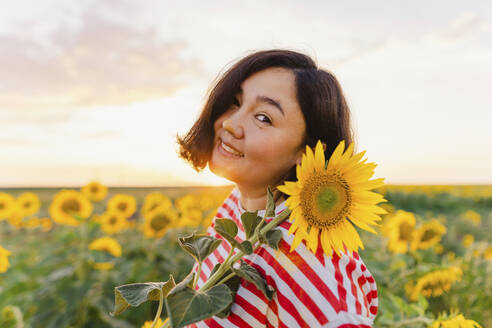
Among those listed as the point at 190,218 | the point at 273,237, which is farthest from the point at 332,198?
the point at 190,218

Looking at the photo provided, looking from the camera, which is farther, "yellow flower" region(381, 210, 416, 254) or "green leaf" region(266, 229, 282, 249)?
"yellow flower" region(381, 210, 416, 254)

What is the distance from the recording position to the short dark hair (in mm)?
1228

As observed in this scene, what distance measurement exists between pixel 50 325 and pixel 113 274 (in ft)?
1.51

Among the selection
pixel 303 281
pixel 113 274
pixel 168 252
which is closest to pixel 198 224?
pixel 168 252

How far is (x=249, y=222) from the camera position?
864mm

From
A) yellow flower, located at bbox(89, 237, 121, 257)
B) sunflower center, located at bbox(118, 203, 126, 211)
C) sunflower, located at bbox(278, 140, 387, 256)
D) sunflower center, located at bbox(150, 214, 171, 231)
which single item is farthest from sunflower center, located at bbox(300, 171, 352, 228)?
sunflower center, located at bbox(118, 203, 126, 211)

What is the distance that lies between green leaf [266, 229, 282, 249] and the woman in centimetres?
13

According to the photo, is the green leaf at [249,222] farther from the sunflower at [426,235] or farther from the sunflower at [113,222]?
the sunflower at [113,222]

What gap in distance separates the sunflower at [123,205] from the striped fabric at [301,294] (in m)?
2.96

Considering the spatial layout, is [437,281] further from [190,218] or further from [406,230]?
[190,218]

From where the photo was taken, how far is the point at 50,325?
2402mm

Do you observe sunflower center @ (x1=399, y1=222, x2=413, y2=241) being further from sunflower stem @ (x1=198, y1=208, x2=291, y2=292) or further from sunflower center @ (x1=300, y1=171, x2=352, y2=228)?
sunflower stem @ (x1=198, y1=208, x2=291, y2=292)

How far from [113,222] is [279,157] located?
2934mm

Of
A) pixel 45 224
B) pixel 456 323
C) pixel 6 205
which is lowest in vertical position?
pixel 45 224
